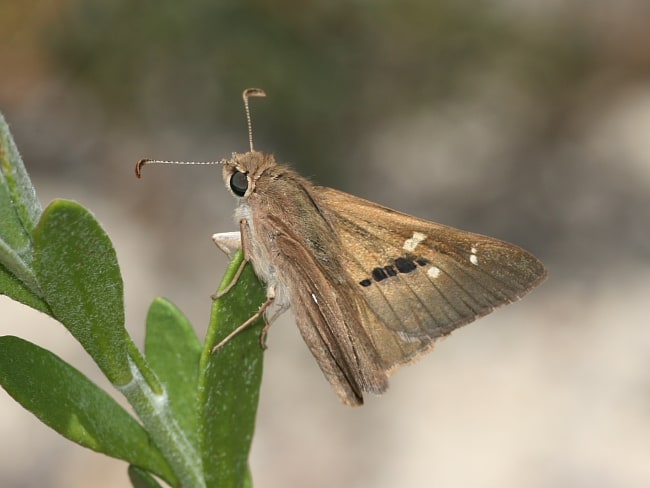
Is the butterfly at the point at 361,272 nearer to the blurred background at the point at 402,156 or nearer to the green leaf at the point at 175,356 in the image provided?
the green leaf at the point at 175,356

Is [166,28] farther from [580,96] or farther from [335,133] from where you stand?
[580,96]

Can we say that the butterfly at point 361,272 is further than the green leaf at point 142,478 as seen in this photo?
Yes

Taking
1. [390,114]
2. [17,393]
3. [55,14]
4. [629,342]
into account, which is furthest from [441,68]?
[17,393]

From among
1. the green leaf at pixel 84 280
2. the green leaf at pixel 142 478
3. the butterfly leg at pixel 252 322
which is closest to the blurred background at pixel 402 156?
the butterfly leg at pixel 252 322

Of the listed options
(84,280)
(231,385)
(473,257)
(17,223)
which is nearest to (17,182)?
(17,223)

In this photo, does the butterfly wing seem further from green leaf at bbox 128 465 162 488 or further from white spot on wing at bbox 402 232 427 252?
green leaf at bbox 128 465 162 488

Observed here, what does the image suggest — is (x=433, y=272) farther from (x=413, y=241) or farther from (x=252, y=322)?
(x=252, y=322)

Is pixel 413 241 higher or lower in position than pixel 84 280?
higher
